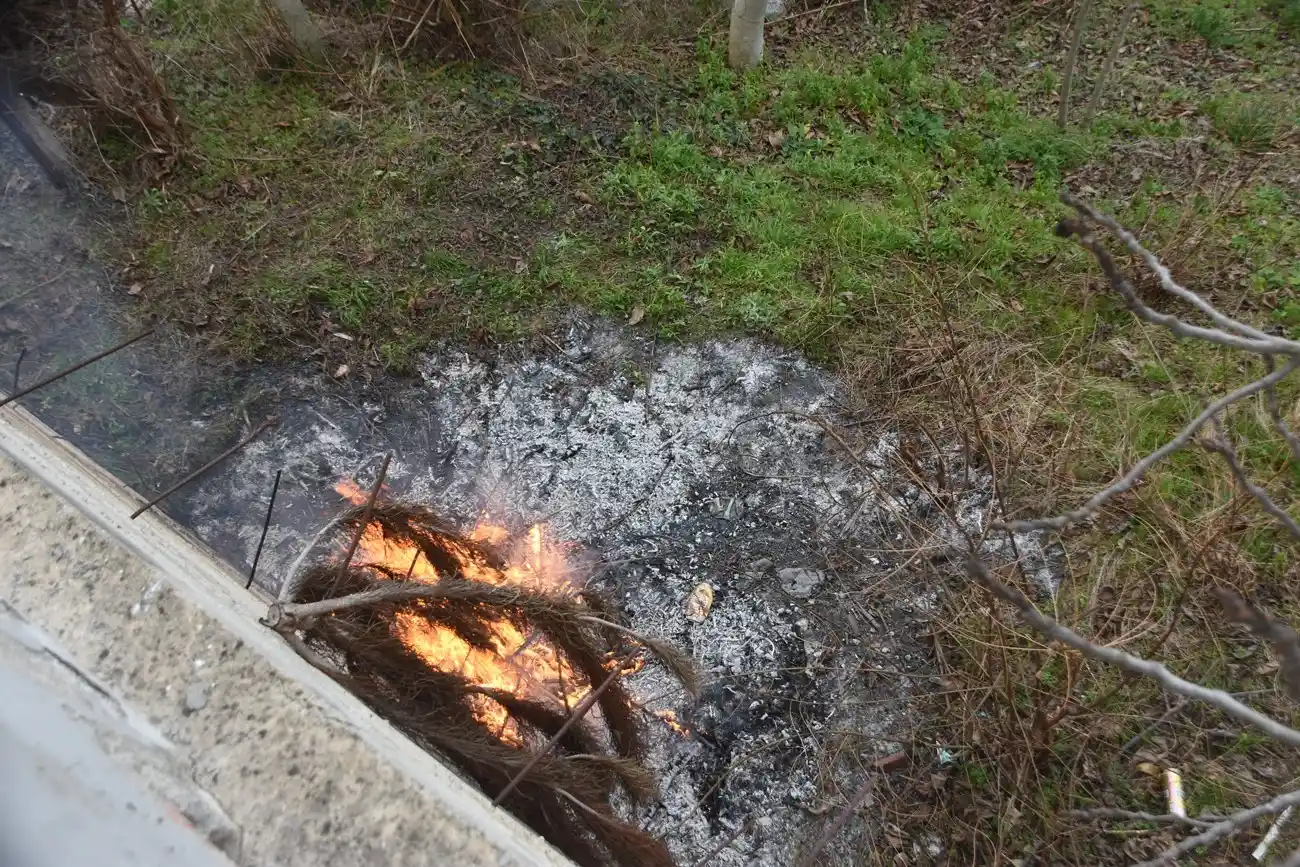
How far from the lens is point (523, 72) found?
5367 millimetres

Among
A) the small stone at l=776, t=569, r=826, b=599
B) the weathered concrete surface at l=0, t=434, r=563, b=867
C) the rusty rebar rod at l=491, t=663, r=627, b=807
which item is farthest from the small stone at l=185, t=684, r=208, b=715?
the small stone at l=776, t=569, r=826, b=599

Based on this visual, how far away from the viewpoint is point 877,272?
4562 millimetres

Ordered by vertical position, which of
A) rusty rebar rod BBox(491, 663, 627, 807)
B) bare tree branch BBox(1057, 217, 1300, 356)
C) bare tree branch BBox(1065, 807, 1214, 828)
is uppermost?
bare tree branch BBox(1057, 217, 1300, 356)

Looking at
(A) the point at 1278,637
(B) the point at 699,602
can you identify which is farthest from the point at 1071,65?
(A) the point at 1278,637

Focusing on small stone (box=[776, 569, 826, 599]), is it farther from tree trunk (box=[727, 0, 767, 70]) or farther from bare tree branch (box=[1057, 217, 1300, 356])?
tree trunk (box=[727, 0, 767, 70])

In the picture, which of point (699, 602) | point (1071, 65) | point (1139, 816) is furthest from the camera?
point (1071, 65)

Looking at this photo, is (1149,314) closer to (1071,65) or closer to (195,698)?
(195,698)

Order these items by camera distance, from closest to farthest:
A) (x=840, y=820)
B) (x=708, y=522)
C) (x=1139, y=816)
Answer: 1. (x=1139, y=816)
2. (x=840, y=820)
3. (x=708, y=522)

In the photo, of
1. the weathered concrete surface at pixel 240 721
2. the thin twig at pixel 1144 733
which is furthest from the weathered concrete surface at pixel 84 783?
the thin twig at pixel 1144 733

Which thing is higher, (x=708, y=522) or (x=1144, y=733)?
(x=708, y=522)

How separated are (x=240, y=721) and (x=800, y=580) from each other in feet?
8.39

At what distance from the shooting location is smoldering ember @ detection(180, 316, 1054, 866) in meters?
3.24

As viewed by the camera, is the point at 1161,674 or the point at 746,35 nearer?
the point at 1161,674

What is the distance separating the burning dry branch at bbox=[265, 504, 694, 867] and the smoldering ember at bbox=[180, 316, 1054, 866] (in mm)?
284
